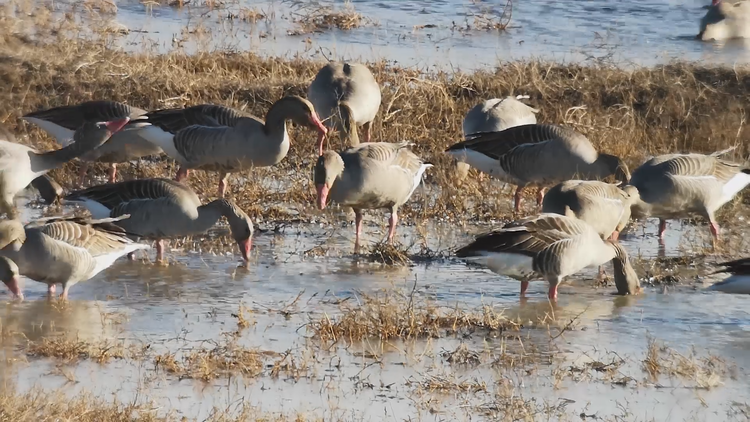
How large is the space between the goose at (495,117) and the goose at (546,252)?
354 centimetres

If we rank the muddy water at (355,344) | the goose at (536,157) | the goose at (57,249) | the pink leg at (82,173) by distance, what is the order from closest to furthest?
the muddy water at (355,344), the goose at (57,249), the goose at (536,157), the pink leg at (82,173)

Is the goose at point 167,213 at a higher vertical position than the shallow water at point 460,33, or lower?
lower

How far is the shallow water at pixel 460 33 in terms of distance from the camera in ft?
56.4

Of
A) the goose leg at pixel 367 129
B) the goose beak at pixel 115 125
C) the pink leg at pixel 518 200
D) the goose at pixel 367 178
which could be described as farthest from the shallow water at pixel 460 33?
the goose beak at pixel 115 125

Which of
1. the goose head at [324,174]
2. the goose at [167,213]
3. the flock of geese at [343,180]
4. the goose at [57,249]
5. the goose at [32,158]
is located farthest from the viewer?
the goose at [32,158]

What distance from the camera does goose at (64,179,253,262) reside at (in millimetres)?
9555

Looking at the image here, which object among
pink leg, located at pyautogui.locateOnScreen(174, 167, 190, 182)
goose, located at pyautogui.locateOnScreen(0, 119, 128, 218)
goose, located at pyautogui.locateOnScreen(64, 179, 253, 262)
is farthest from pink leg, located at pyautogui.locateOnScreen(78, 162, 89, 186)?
goose, located at pyautogui.locateOnScreen(64, 179, 253, 262)

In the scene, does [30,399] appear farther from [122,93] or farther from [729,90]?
[729,90]

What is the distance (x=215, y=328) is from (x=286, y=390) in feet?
4.45

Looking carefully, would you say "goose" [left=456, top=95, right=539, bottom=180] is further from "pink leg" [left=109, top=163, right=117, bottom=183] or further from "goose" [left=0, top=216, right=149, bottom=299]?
"goose" [left=0, top=216, right=149, bottom=299]

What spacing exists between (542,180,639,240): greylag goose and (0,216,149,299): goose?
11.4 feet

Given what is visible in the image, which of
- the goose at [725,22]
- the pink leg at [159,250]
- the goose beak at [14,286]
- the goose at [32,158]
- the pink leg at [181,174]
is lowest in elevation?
the pink leg at [159,250]

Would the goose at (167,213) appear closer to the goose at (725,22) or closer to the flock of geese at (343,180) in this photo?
the flock of geese at (343,180)

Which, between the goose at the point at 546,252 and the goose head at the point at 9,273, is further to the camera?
the goose at the point at 546,252
